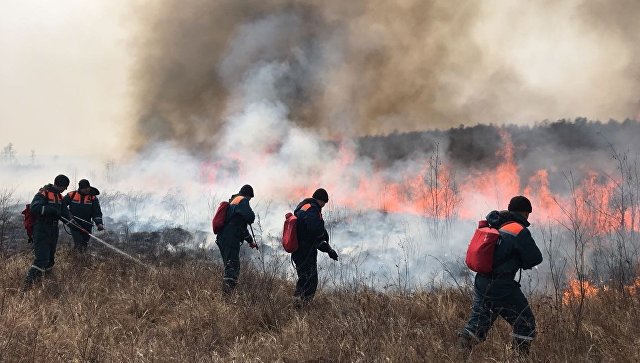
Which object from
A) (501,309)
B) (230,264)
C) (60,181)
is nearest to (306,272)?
(230,264)

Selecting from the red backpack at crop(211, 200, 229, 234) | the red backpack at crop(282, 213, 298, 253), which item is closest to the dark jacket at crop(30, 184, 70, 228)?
the red backpack at crop(211, 200, 229, 234)

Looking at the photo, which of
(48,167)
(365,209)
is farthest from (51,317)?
(48,167)

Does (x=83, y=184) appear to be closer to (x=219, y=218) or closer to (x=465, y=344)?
(x=219, y=218)

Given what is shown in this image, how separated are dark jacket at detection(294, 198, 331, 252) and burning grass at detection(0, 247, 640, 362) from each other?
73 cm

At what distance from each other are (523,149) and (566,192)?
298 centimetres

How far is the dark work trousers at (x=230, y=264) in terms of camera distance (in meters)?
5.86

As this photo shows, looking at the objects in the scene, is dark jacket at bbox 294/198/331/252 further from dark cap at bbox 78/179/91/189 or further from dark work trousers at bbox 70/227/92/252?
dark cap at bbox 78/179/91/189

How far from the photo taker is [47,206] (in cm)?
624

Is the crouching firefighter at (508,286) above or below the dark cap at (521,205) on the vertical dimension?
below

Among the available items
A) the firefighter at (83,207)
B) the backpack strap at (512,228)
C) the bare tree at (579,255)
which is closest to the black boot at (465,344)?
the bare tree at (579,255)

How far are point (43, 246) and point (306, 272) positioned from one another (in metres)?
3.96

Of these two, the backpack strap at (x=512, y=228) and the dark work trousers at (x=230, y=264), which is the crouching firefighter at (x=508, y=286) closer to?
the backpack strap at (x=512, y=228)

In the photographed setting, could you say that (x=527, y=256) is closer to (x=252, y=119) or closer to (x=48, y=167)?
(x=252, y=119)

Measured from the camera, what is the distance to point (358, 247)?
11695 millimetres
